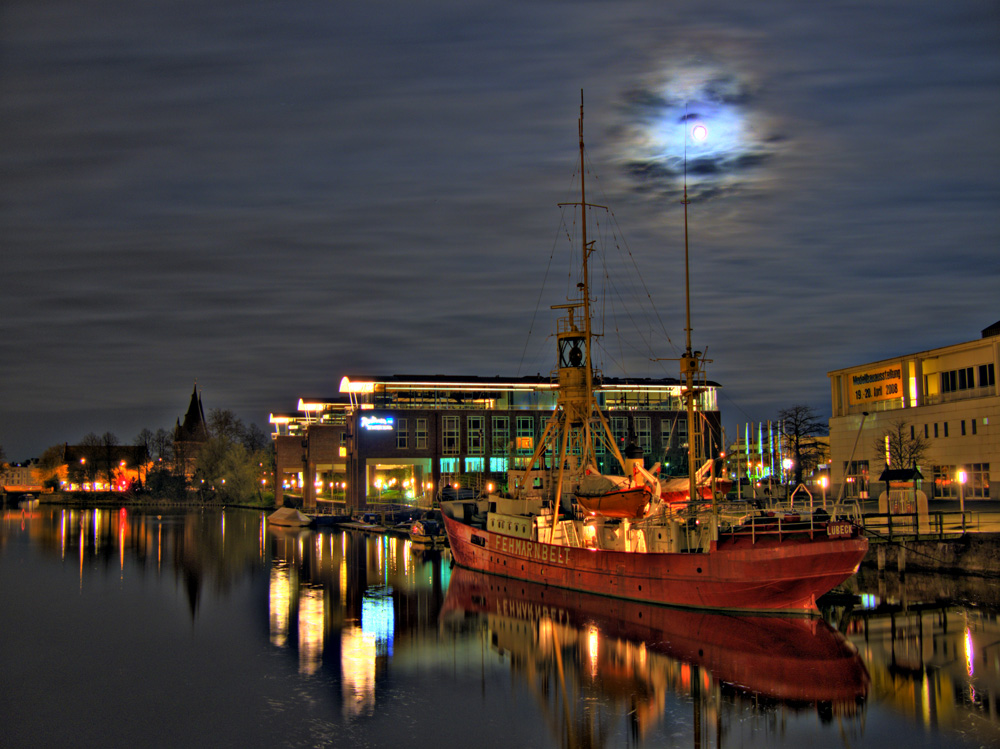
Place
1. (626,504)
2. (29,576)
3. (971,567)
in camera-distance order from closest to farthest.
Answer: (626,504)
(971,567)
(29,576)

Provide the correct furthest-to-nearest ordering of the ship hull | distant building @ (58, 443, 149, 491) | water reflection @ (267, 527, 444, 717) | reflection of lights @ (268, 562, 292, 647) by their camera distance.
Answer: distant building @ (58, 443, 149, 491), reflection of lights @ (268, 562, 292, 647), the ship hull, water reflection @ (267, 527, 444, 717)

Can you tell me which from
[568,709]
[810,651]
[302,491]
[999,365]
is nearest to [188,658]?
[568,709]

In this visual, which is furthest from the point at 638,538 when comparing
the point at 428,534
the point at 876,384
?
the point at 876,384

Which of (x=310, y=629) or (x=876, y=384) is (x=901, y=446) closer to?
(x=876, y=384)

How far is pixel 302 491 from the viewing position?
→ 132m

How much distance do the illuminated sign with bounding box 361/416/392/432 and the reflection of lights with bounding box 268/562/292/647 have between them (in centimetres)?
4073

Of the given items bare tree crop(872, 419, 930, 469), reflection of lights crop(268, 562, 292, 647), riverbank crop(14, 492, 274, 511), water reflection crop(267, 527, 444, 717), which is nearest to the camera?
water reflection crop(267, 527, 444, 717)

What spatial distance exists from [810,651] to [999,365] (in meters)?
39.0

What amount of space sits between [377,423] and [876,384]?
5552cm

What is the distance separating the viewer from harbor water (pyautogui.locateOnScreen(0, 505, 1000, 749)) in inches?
855

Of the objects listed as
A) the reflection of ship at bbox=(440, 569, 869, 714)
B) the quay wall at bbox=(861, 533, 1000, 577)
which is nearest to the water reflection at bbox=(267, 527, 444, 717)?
the reflection of ship at bbox=(440, 569, 869, 714)

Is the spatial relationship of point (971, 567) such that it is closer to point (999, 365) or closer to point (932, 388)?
point (999, 365)

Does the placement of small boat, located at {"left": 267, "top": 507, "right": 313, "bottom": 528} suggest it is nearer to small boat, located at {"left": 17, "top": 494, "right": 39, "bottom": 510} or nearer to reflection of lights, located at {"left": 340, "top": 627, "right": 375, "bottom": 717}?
reflection of lights, located at {"left": 340, "top": 627, "right": 375, "bottom": 717}

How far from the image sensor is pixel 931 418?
210 ft
